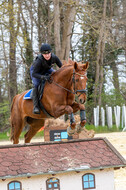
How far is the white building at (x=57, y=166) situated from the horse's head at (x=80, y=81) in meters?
0.78

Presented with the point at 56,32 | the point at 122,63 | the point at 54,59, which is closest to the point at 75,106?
the point at 54,59

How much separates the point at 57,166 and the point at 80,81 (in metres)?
1.46

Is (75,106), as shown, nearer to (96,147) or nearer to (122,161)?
(96,147)

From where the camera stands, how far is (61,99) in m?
5.06

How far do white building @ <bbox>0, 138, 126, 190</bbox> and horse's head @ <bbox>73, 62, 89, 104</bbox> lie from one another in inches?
30.9

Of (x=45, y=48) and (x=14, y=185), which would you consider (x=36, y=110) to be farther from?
(x=14, y=185)

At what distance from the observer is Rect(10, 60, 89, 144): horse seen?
4688 mm

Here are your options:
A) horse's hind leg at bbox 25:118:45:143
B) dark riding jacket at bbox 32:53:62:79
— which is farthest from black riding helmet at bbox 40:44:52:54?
horse's hind leg at bbox 25:118:45:143

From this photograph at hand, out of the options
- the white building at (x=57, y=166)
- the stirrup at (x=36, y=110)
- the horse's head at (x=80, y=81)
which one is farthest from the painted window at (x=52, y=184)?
the stirrup at (x=36, y=110)

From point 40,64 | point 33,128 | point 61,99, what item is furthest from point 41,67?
point 33,128

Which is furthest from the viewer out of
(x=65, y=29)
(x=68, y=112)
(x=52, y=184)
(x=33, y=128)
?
(x=65, y=29)

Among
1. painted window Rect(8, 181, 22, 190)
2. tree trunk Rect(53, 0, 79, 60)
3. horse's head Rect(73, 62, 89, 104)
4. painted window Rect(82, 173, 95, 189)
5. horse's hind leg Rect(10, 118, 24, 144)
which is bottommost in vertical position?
painted window Rect(82, 173, 95, 189)

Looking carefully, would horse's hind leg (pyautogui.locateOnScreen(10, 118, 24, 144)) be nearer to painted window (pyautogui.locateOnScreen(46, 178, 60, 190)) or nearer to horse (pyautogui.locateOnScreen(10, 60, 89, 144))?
horse (pyautogui.locateOnScreen(10, 60, 89, 144))

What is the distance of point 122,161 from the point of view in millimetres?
4070
